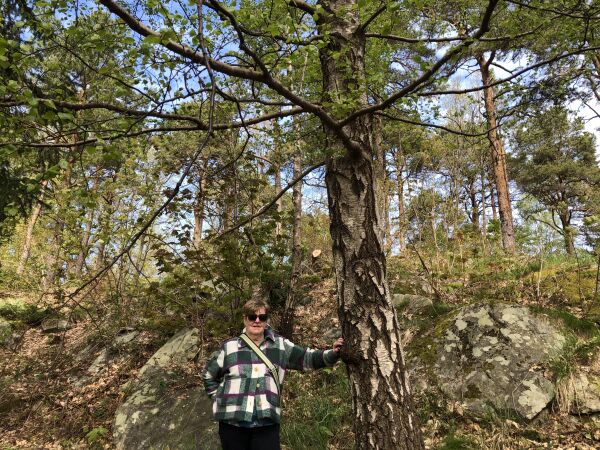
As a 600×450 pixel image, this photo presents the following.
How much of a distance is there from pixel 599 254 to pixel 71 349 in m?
9.37

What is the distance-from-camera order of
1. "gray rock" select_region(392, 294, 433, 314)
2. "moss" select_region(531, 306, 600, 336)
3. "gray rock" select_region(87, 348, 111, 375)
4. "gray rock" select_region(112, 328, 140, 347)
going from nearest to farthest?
"moss" select_region(531, 306, 600, 336)
"gray rock" select_region(392, 294, 433, 314)
"gray rock" select_region(87, 348, 111, 375)
"gray rock" select_region(112, 328, 140, 347)

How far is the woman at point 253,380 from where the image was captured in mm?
2752

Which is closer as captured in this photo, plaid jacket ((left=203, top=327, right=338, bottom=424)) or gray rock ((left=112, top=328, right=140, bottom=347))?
plaid jacket ((left=203, top=327, right=338, bottom=424))

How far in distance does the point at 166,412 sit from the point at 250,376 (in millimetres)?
3225

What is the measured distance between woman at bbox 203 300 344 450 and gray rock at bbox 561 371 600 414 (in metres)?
2.56

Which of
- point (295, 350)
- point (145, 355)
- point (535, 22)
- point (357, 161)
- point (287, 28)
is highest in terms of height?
point (535, 22)

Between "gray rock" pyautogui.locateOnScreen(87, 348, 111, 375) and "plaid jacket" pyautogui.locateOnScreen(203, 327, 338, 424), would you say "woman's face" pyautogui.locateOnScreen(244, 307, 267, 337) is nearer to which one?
"plaid jacket" pyautogui.locateOnScreen(203, 327, 338, 424)

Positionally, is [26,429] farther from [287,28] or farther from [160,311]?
[287,28]

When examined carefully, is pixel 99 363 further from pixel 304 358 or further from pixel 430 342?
pixel 430 342

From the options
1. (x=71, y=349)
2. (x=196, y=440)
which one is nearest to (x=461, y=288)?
(x=196, y=440)

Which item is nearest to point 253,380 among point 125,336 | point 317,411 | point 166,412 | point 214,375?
point 214,375

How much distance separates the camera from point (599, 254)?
480 cm

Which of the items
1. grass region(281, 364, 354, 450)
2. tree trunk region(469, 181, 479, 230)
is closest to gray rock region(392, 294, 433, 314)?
grass region(281, 364, 354, 450)

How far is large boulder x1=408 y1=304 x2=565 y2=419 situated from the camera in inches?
151
